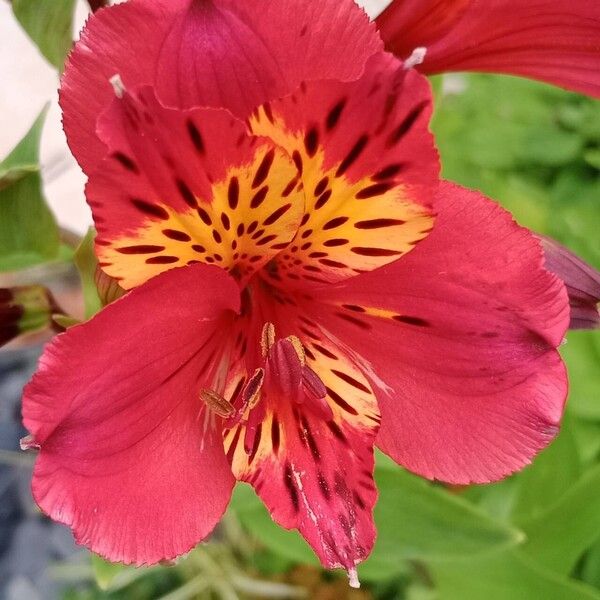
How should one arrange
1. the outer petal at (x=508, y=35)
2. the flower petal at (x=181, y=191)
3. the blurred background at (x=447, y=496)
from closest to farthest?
the flower petal at (x=181, y=191)
the outer petal at (x=508, y=35)
the blurred background at (x=447, y=496)

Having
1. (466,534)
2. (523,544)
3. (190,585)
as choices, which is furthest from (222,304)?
(190,585)

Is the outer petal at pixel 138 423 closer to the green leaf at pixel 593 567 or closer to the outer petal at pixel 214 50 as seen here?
the outer petal at pixel 214 50

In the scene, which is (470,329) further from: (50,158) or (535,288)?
(50,158)

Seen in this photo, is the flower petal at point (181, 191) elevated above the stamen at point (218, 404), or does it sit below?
above

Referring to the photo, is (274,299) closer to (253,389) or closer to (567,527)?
(253,389)

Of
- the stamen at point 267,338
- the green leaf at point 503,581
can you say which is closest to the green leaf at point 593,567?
the green leaf at point 503,581

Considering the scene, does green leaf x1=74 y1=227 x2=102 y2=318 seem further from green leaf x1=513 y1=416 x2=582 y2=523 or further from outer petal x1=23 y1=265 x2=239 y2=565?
green leaf x1=513 y1=416 x2=582 y2=523

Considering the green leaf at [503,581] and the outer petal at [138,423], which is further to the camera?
the green leaf at [503,581]

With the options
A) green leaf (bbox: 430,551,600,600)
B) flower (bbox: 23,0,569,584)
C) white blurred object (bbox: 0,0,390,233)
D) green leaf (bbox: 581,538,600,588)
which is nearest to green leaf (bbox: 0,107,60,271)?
flower (bbox: 23,0,569,584)
